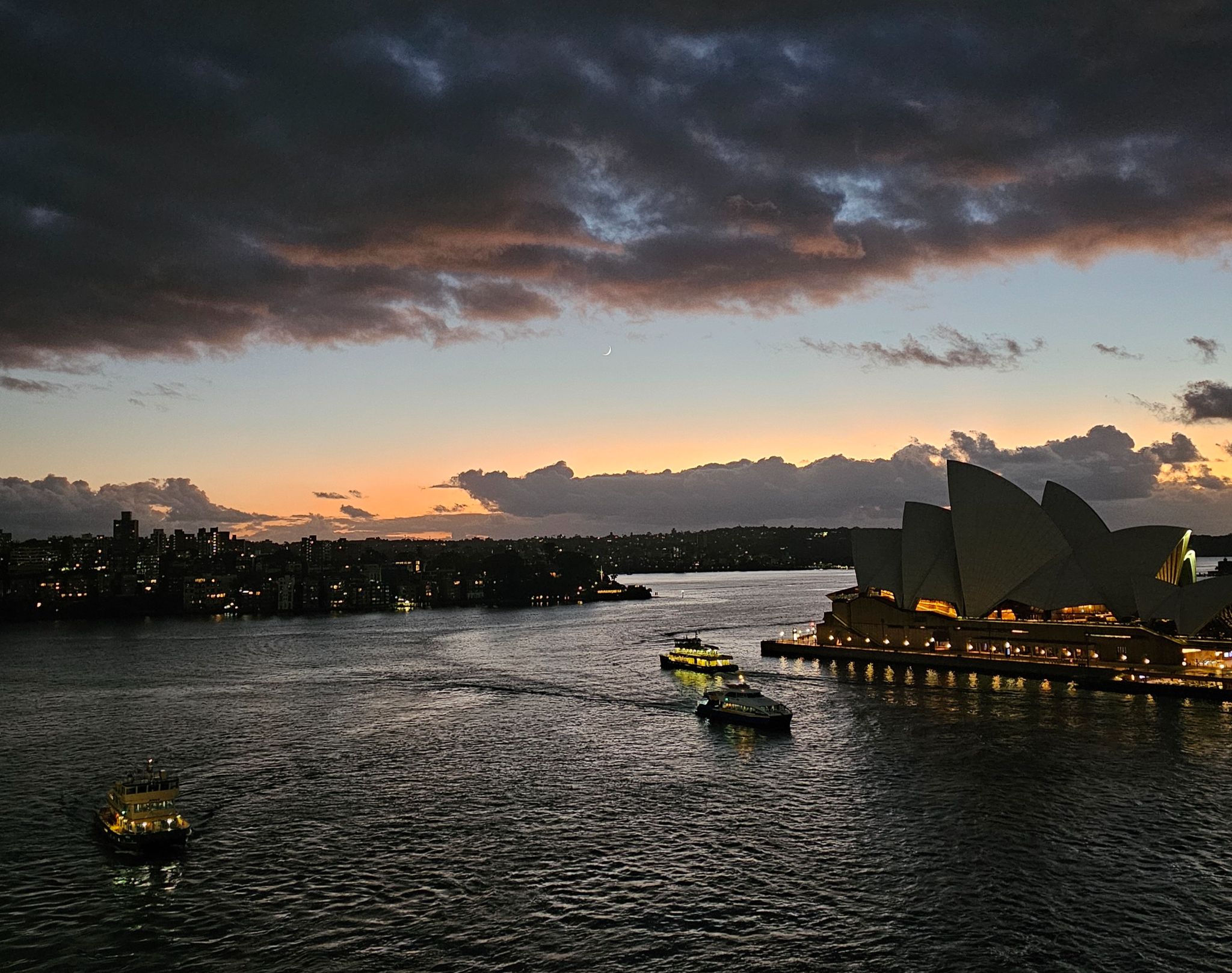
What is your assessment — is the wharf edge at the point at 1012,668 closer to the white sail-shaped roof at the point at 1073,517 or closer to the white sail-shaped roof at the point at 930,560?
the white sail-shaped roof at the point at 930,560

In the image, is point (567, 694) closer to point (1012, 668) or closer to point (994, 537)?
point (1012, 668)

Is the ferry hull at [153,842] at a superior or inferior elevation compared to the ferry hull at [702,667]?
superior

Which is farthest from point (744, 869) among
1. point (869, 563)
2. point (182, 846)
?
point (869, 563)

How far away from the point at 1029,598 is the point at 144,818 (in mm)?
56981

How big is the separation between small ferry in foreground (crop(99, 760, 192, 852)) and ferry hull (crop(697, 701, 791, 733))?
25220 millimetres

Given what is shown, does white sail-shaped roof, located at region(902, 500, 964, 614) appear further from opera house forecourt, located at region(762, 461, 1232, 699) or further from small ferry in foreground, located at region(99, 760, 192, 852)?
small ferry in foreground, located at region(99, 760, 192, 852)

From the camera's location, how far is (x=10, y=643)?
95125 mm

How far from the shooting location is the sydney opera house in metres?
57.3

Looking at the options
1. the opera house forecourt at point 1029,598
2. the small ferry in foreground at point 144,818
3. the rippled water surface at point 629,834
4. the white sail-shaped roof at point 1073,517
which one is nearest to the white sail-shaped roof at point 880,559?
the opera house forecourt at point 1029,598

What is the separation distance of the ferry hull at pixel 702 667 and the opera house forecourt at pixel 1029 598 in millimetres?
10390

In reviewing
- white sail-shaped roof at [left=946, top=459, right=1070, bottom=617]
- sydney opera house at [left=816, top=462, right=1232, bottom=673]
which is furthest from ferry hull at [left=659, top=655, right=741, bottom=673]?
white sail-shaped roof at [left=946, top=459, right=1070, bottom=617]

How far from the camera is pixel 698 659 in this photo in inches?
2603

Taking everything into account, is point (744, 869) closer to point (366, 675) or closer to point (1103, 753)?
point (1103, 753)

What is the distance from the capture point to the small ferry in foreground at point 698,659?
6519 centimetres
